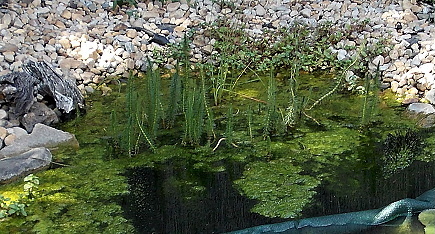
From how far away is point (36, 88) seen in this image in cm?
427

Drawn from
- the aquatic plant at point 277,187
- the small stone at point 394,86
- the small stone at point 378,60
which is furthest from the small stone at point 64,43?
the small stone at point 394,86

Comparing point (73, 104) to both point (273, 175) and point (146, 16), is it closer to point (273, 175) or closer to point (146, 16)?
point (273, 175)

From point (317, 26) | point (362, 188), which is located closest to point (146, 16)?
point (317, 26)

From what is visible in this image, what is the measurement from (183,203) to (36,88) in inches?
62.0

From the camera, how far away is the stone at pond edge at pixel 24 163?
3465mm

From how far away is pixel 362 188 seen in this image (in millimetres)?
3381

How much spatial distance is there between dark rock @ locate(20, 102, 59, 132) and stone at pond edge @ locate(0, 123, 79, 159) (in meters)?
0.12

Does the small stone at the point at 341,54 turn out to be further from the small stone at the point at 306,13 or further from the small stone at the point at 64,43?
the small stone at the point at 64,43

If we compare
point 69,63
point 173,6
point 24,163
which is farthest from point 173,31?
point 24,163

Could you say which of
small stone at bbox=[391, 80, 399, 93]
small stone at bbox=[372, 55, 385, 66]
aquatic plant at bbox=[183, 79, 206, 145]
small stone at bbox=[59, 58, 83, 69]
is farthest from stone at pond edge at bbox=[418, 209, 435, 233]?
small stone at bbox=[59, 58, 83, 69]

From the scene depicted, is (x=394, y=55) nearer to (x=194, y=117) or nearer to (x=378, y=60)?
(x=378, y=60)

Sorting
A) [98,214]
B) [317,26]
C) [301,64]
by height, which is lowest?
[98,214]

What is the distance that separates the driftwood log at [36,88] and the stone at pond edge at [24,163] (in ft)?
1.74

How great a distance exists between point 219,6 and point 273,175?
3.09m
